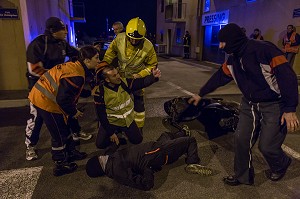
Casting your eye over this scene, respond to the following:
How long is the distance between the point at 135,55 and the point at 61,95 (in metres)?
1.43

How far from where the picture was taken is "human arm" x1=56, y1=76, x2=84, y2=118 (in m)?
2.79

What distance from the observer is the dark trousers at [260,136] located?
261 cm

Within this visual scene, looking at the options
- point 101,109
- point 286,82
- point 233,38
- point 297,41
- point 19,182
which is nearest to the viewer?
point 286,82

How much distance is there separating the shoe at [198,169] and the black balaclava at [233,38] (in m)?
1.57

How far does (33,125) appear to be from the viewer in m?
3.48

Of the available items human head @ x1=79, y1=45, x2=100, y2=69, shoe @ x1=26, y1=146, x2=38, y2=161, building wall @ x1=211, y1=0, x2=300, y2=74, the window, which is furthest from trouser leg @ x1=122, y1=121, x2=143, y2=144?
the window

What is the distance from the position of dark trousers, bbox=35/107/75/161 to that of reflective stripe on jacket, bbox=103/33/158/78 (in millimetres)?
1325

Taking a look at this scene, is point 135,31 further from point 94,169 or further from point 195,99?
point 94,169

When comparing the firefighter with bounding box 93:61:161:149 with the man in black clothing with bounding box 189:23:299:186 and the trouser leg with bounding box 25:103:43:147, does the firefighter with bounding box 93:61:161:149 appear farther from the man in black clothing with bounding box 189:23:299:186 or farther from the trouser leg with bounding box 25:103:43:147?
the man in black clothing with bounding box 189:23:299:186

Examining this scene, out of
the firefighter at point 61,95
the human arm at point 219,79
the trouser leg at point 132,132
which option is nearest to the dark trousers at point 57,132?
the firefighter at point 61,95

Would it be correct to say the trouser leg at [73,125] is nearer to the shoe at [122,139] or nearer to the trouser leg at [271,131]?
the shoe at [122,139]

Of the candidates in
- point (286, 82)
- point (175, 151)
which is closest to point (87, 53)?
point (175, 151)

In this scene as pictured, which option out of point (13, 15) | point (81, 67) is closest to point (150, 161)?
point (81, 67)

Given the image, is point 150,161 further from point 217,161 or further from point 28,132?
point 28,132
